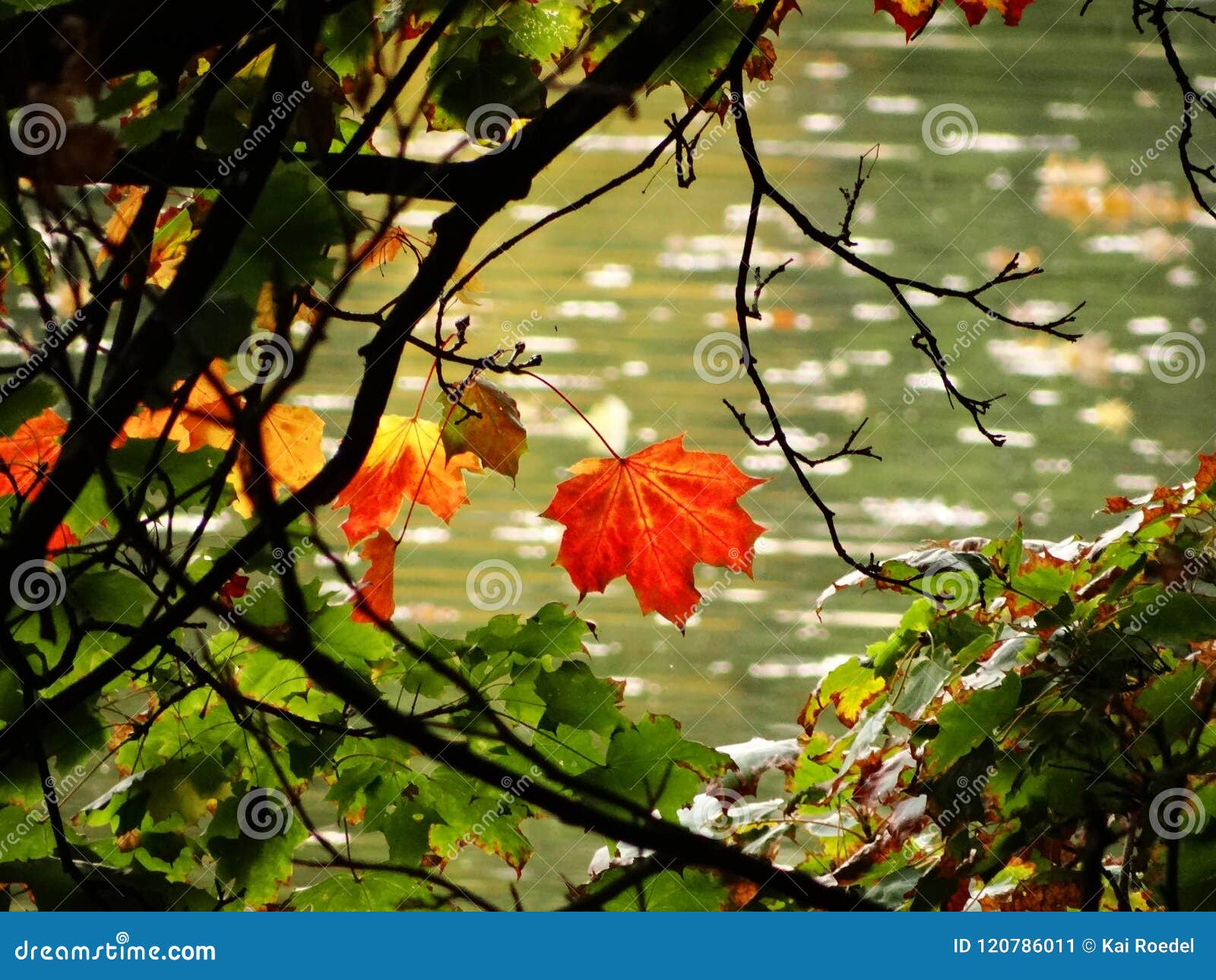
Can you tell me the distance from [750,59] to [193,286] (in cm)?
73

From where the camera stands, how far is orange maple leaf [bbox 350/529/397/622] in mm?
1059

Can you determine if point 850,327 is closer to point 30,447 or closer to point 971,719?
point 971,719

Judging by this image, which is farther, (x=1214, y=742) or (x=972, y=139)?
(x=972, y=139)

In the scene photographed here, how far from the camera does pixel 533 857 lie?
1.64 metres

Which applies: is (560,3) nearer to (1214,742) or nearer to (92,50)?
(92,50)

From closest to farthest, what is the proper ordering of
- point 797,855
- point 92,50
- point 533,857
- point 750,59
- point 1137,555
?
point 92,50 → point 1137,555 → point 750,59 → point 797,855 → point 533,857

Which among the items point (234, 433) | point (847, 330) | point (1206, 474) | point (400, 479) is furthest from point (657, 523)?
point (847, 330)

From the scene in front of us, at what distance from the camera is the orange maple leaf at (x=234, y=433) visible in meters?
0.96

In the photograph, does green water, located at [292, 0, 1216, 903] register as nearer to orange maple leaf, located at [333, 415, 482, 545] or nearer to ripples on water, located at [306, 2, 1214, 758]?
ripples on water, located at [306, 2, 1214, 758]

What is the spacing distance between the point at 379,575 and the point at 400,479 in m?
0.15

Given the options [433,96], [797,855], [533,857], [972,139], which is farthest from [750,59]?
[533,857]

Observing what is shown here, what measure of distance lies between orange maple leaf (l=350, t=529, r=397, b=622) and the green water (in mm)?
593

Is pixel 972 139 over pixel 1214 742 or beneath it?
over

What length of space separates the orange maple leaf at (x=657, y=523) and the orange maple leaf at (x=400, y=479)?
14cm
